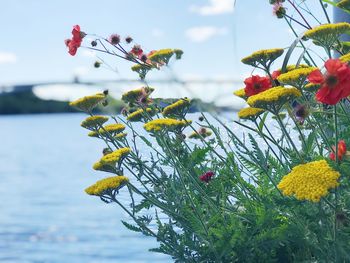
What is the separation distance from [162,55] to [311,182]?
31.1 inches

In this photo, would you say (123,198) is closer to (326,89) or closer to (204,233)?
(204,233)

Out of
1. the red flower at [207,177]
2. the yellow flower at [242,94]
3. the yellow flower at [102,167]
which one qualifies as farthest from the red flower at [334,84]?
the red flower at [207,177]

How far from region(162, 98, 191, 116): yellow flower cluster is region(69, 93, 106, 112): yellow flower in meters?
0.15

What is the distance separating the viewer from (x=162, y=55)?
1.92 m

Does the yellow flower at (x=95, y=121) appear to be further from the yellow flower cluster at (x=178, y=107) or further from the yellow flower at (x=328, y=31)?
the yellow flower at (x=328, y=31)

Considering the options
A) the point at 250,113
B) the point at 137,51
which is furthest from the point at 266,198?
the point at 137,51

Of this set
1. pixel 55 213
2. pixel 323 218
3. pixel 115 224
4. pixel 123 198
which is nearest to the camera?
pixel 323 218

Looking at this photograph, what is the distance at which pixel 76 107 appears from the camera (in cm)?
186

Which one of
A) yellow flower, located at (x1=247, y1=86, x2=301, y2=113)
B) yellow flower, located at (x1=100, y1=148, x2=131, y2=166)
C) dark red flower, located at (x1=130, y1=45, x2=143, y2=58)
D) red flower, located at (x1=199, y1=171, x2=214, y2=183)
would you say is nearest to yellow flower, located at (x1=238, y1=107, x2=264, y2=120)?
yellow flower, located at (x1=247, y1=86, x2=301, y2=113)

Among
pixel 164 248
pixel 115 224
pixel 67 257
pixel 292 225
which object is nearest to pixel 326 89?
pixel 292 225

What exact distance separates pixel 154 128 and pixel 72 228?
338cm

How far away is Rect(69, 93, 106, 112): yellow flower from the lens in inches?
71.7

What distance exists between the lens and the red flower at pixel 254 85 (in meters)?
1.61

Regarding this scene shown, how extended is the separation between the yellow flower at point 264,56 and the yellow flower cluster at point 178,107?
0.68ft
